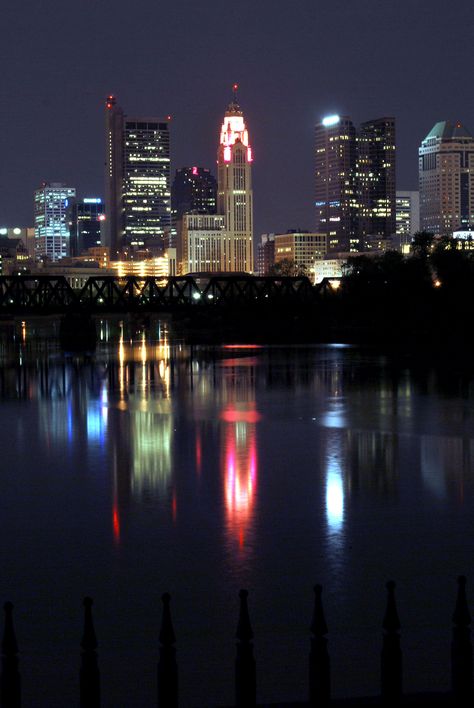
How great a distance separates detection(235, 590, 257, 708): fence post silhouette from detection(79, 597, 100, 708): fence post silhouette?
1.53 meters

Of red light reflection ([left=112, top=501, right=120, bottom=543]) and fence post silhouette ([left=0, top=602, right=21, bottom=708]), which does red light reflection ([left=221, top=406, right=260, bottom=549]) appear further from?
fence post silhouette ([left=0, top=602, right=21, bottom=708])

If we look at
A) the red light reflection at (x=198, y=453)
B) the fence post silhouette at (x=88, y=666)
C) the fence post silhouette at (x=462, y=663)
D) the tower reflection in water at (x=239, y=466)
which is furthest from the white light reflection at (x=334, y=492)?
the fence post silhouette at (x=88, y=666)

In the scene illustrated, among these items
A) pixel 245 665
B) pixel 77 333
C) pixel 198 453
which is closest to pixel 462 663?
pixel 245 665

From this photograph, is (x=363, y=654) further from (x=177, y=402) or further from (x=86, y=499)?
(x=177, y=402)

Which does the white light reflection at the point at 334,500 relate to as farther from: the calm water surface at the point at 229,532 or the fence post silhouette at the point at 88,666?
the fence post silhouette at the point at 88,666

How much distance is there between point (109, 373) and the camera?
74688 millimetres

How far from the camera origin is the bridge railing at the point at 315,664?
11.5 metres

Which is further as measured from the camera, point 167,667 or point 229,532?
point 229,532

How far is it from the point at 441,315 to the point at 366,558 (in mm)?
86737

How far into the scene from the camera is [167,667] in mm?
12008

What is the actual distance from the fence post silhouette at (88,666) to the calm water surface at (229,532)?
249cm

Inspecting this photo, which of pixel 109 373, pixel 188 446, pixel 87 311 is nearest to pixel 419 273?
pixel 87 311

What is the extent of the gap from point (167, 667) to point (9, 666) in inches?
66.0

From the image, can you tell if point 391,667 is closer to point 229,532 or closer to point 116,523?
point 229,532
